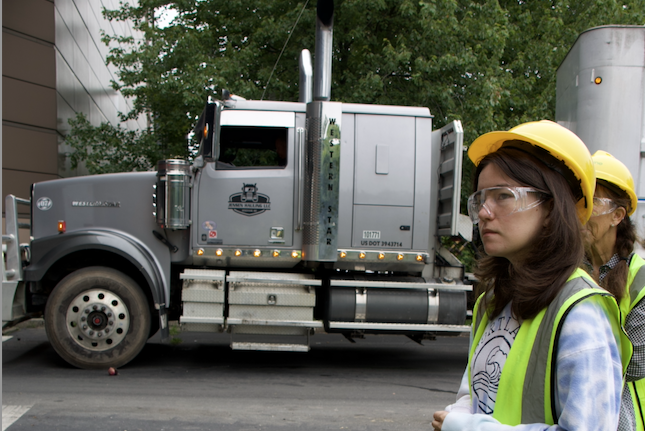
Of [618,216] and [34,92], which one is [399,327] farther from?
[34,92]

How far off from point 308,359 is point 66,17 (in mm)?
10071

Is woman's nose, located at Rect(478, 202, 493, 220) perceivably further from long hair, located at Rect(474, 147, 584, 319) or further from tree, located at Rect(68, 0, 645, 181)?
tree, located at Rect(68, 0, 645, 181)

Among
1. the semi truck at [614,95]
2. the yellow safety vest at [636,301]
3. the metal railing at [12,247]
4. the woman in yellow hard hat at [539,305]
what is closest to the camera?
the woman in yellow hard hat at [539,305]

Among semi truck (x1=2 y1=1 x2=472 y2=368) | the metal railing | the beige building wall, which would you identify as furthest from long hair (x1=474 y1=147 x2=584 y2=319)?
the beige building wall

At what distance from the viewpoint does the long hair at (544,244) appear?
4.35 feet

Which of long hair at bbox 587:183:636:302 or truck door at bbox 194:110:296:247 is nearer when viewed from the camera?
long hair at bbox 587:183:636:302

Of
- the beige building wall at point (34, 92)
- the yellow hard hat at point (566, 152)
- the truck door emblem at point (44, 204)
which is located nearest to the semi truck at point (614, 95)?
the yellow hard hat at point (566, 152)

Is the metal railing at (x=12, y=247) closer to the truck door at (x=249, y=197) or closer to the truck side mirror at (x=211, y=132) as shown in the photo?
the truck door at (x=249, y=197)

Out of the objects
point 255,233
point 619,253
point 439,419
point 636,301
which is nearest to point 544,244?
point 439,419

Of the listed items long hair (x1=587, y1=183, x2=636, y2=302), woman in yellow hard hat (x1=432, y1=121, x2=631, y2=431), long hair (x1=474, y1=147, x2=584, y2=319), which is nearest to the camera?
woman in yellow hard hat (x1=432, y1=121, x2=631, y2=431)

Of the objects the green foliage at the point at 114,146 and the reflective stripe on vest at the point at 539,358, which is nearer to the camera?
the reflective stripe on vest at the point at 539,358

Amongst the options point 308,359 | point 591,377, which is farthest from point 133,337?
point 591,377

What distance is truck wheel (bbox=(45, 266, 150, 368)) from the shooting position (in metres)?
6.37

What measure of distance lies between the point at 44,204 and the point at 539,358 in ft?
21.6
